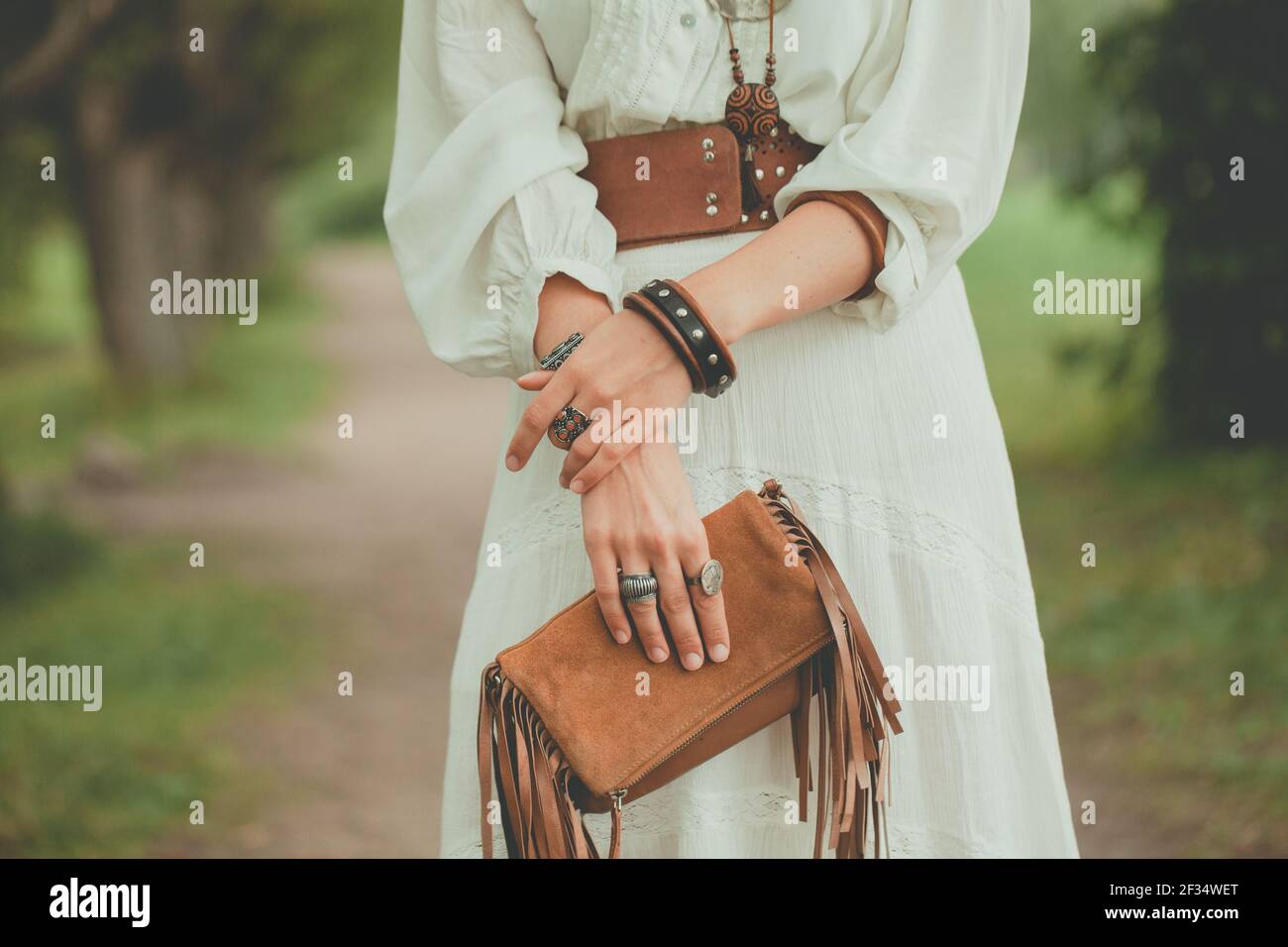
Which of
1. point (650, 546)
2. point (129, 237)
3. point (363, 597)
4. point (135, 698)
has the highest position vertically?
point (129, 237)

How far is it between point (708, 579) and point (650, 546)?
2.9 inches

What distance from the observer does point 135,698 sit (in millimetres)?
4660

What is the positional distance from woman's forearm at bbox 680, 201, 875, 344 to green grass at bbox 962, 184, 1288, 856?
9.34 feet

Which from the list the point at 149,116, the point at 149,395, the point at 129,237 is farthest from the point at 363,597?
the point at 149,116

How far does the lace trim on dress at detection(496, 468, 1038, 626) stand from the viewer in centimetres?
151

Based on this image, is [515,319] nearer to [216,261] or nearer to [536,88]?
[536,88]

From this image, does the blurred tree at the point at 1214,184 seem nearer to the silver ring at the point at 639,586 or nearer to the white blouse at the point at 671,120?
the white blouse at the point at 671,120

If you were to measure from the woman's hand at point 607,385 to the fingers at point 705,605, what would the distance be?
127 mm

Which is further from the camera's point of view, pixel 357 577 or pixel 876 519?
pixel 357 577
